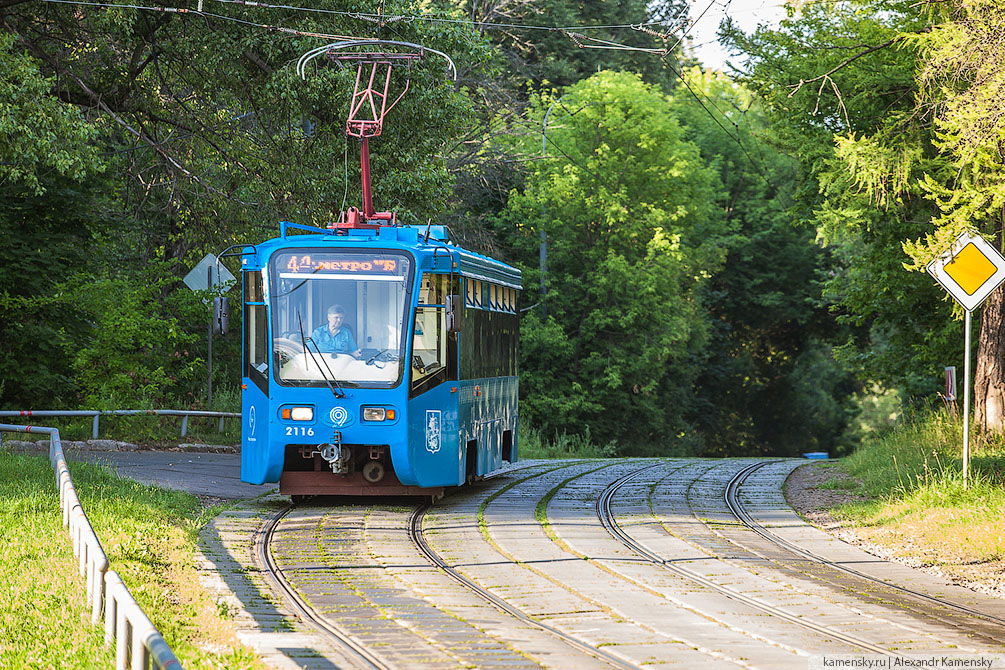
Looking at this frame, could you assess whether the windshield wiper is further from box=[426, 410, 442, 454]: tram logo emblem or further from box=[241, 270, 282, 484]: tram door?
box=[426, 410, 442, 454]: tram logo emblem

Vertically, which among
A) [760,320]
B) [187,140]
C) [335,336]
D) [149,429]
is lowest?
[149,429]

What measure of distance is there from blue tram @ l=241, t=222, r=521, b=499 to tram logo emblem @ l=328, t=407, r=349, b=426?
0.01 m

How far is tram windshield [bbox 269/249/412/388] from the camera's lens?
50.4 feet

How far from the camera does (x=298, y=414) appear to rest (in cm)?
1529

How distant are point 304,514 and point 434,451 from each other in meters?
1.70

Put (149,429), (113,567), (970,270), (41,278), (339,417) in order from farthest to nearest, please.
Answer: (149,429), (41,278), (339,417), (970,270), (113,567)

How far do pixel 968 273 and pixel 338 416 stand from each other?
7.35m

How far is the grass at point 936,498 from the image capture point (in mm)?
12820

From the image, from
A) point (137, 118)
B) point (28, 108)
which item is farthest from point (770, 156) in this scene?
point (28, 108)

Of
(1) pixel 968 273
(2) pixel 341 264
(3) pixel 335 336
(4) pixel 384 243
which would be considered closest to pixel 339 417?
(3) pixel 335 336

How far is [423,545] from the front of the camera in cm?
1292

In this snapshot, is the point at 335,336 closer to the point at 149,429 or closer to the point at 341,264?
A: the point at 341,264

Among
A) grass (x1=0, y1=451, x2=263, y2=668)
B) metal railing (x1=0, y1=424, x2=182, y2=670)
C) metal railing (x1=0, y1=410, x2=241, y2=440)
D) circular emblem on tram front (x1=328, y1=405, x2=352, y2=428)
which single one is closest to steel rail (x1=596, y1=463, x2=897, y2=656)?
circular emblem on tram front (x1=328, y1=405, x2=352, y2=428)

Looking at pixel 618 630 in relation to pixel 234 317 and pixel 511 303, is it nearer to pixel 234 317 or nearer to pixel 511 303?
pixel 511 303
